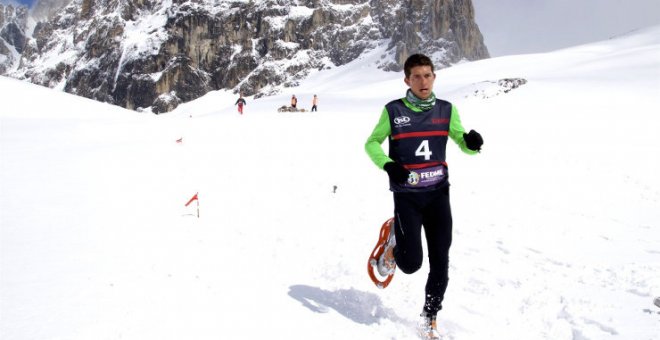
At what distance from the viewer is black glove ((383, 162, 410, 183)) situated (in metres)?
3.73

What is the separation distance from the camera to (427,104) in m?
4.07

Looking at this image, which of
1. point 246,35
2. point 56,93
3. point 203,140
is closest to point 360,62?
point 246,35

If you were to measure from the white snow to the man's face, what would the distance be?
83.0 inches

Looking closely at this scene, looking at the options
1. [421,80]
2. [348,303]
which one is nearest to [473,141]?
[421,80]

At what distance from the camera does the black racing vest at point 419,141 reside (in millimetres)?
4055

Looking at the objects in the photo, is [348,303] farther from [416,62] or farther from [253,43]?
[253,43]

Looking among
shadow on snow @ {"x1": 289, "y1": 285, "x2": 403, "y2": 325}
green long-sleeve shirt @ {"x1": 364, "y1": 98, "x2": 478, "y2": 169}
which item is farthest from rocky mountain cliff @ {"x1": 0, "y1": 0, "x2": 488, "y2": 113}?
green long-sleeve shirt @ {"x1": 364, "y1": 98, "x2": 478, "y2": 169}

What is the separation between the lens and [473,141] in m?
4.01

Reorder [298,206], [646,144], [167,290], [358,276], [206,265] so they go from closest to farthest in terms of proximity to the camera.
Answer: [167,290] < [206,265] < [358,276] < [298,206] < [646,144]

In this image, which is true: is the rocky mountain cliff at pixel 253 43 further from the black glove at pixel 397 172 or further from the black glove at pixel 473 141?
the black glove at pixel 397 172

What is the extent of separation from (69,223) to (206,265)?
7.21ft

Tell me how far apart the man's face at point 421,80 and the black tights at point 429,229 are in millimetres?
907

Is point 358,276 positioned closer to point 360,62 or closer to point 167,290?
point 167,290

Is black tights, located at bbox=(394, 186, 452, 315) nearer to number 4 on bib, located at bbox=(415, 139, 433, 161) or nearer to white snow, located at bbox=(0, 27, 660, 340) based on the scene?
number 4 on bib, located at bbox=(415, 139, 433, 161)
